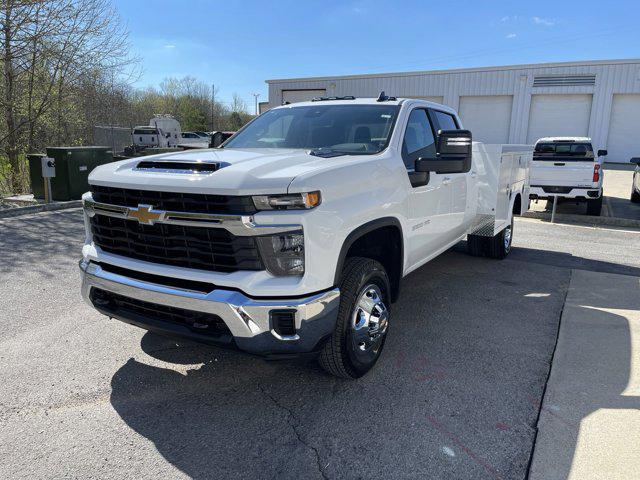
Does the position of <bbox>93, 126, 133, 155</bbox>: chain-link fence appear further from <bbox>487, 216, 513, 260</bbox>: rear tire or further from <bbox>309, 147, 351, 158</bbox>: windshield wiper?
<bbox>309, 147, 351, 158</bbox>: windshield wiper

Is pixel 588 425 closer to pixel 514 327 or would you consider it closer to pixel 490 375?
pixel 490 375

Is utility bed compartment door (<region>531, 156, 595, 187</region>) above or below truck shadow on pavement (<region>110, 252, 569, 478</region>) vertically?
above

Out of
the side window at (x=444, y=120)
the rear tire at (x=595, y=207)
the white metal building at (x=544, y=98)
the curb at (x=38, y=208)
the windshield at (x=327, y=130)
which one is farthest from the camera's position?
the white metal building at (x=544, y=98)

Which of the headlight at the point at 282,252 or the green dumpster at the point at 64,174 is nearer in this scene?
the headlight at the point at 282,252

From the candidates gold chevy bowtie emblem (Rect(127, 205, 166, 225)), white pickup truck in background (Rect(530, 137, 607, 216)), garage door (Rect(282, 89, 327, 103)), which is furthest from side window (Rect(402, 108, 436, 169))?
garage door (Rect(282, 89, 327, 103))

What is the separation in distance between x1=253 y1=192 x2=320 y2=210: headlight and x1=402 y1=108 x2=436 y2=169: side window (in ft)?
4.84

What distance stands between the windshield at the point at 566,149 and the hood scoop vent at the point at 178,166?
1051 cm

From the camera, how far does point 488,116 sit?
2995cm

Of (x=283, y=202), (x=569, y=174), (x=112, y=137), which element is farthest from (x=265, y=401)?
(x=112, y=137)

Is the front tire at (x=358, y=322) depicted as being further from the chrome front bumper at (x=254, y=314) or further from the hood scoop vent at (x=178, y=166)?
the hood scoop vent at (x=178, y=166)

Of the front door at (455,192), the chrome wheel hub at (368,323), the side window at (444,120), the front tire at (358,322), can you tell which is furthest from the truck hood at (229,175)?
the side window at (444,120)

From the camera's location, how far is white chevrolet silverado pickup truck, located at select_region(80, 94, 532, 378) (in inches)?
106

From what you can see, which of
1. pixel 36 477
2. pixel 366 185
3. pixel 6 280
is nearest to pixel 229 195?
pixel 366 185

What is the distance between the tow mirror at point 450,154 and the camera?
146 inches
